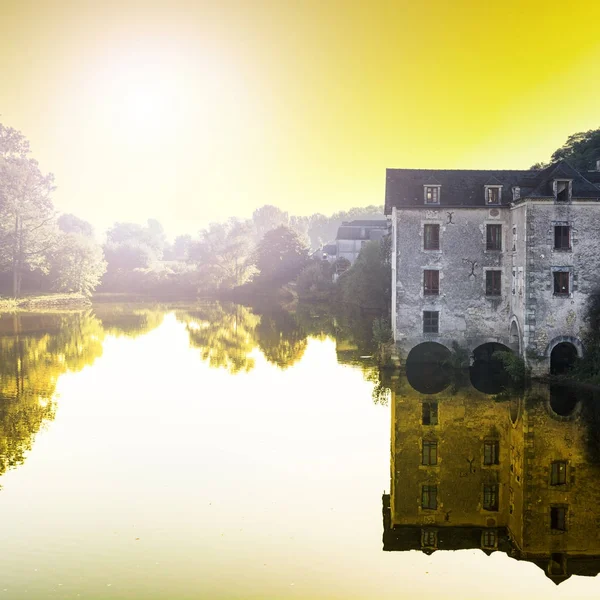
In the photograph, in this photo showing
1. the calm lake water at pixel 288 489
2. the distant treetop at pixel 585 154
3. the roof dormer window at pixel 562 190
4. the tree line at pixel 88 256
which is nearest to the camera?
the calm lake water at pixel 288 489

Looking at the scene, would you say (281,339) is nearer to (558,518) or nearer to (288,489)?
(288,489)

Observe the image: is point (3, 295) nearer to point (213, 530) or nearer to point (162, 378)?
point (162, 378)

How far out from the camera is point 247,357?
4084 cm

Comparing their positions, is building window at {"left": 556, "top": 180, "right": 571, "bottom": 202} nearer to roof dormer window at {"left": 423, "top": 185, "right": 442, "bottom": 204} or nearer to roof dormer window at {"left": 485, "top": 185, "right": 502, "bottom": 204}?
roof dormer window at {"left": 485, "top": 185, "right": 502, "bottom": 204}

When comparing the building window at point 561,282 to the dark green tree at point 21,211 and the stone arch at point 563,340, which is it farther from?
the dark green tree at point 21,211

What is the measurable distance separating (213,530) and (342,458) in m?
6.30

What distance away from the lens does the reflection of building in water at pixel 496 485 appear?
49.5 ft

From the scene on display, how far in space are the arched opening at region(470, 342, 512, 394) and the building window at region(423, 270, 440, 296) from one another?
12.6 feet

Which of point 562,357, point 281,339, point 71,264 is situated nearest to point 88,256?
point 71,264

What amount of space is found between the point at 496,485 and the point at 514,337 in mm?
16346

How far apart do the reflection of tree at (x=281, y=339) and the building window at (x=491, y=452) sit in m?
17.0

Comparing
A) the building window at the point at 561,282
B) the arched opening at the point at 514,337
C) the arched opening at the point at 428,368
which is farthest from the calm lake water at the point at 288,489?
the building window at the point at 561,282

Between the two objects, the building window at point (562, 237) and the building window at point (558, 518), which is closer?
the building window at point (558, 518)

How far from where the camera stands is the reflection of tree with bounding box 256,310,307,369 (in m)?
40.9
